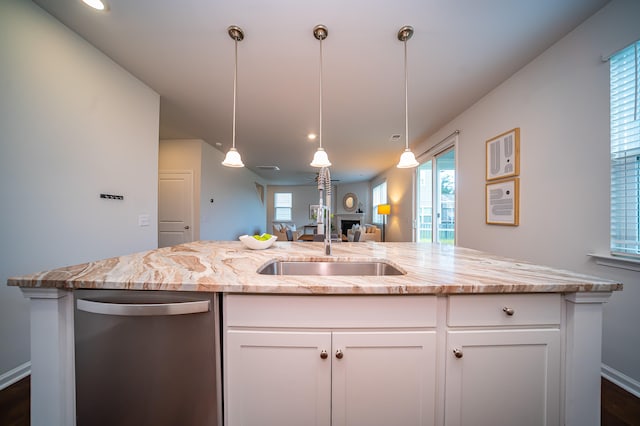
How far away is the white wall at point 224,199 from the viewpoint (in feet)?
13.6

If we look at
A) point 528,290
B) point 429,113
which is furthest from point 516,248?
point 429,113

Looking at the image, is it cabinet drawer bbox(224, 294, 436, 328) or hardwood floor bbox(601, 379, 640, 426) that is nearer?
cabinet drawer bbox(224, 294, 436, 328)

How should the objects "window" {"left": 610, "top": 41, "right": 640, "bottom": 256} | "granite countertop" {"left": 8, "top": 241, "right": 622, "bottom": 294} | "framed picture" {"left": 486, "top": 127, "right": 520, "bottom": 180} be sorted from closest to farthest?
"granite countertop" {"left": 8, "top": 241, "right": 622, "bottom": 294}, "window" {"left": 610, "top": 41, "right": 640, "bottom": 256}, "framed picture" {"left": 486, "top": 127, "right": 520, "bottom": 180}

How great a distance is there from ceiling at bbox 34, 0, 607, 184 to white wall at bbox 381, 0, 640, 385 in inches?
7.3

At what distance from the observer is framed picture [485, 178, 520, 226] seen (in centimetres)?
207

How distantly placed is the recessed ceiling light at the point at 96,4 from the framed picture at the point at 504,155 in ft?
11.9

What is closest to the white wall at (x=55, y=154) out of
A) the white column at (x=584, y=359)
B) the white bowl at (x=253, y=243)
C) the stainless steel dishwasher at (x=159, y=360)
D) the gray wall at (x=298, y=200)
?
the stainless steel dishwasher at (x=159, y=360)

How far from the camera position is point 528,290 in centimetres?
76

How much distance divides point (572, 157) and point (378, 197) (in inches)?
231

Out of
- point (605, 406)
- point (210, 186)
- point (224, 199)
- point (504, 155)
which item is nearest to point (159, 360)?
point (605, 406)

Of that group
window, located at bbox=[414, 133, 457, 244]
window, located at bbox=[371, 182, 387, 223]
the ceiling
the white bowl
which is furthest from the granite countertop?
window, located at bbox=[371, 182, 387, 223]

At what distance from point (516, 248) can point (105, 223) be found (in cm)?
412

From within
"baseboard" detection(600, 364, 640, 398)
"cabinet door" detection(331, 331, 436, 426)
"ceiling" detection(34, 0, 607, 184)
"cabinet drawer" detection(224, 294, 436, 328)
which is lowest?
"baseboard" detection(600, 364, 640, 398)

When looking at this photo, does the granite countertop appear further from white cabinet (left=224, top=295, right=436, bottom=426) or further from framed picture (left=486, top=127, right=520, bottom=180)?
framed picture (left=486, top=127, right=520, bottom=180)
